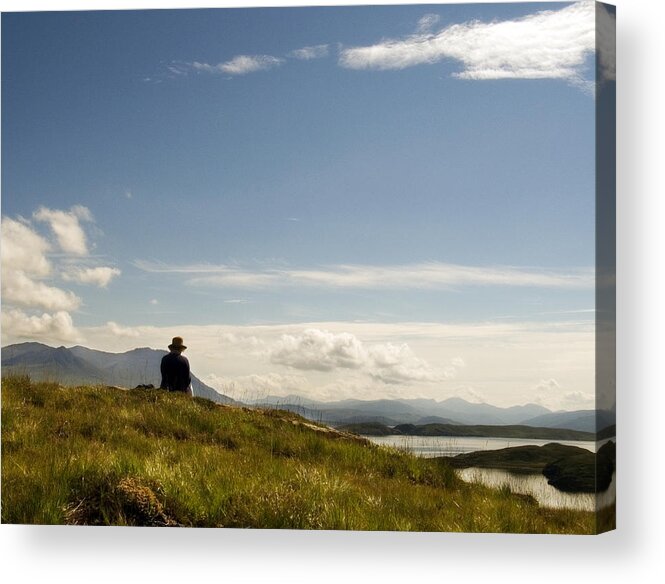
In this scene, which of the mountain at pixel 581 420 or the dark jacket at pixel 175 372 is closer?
the mountain at pixel 581 420

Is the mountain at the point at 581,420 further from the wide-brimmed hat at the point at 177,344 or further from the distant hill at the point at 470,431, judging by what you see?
the wide-brimmed hat at the point at 177,344

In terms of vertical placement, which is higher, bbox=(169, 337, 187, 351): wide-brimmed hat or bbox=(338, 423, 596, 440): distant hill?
bbox=(169, 337, 187, 351): wide-brimmed hat

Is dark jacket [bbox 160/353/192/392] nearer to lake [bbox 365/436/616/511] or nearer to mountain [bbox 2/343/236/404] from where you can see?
mountain [bbox 2/343/236/404]

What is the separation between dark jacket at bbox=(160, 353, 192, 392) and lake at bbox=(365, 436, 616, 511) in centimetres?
A: 203

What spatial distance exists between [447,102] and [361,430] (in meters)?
3.48

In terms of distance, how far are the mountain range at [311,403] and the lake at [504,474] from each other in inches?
6.7

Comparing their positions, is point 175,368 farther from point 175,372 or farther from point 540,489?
point 540,489

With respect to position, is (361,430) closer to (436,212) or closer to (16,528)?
(436,212)

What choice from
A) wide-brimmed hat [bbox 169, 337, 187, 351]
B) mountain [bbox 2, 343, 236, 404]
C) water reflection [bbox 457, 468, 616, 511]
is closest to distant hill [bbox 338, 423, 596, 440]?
water reflection [bbox 457, 468, 616, 511]

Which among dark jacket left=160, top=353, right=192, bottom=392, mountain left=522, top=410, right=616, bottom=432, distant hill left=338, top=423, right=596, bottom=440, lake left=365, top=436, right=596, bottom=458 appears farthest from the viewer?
dark jacket left=160, top=353, right=192, bottom=392

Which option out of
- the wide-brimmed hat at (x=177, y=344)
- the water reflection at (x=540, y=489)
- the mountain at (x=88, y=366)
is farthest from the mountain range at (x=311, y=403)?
the water reflection at (x=540, y=489)

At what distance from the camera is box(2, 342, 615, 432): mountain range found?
10680mm

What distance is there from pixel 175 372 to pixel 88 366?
36.4 inches

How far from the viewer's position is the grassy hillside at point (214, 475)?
424 inches
